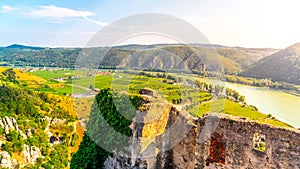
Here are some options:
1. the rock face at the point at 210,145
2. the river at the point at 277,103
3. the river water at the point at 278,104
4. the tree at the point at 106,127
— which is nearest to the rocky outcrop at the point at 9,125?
the tree at the point at 106,127

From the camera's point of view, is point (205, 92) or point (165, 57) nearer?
point (165, 57)

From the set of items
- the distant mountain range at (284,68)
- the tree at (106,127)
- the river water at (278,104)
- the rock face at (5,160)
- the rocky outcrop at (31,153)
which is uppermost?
the distant mountain range at (284,68)

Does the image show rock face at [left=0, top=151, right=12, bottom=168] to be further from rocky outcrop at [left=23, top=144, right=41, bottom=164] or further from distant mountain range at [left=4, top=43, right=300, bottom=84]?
distant mountain range at [left=4, top=43, right=300, bottom=84]

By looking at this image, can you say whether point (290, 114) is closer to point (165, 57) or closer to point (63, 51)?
point (165, 57)

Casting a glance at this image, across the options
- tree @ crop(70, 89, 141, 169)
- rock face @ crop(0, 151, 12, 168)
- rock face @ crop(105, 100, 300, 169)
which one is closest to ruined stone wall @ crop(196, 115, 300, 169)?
rock face @ crop(105, 100, 300, 169)

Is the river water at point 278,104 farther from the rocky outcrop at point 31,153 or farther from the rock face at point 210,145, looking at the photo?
the rocky outcrop at point 31,153

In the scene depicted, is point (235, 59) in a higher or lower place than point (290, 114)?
higher

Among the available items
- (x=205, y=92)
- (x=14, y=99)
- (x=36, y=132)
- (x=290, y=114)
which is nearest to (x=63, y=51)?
(x=14, y=99)
